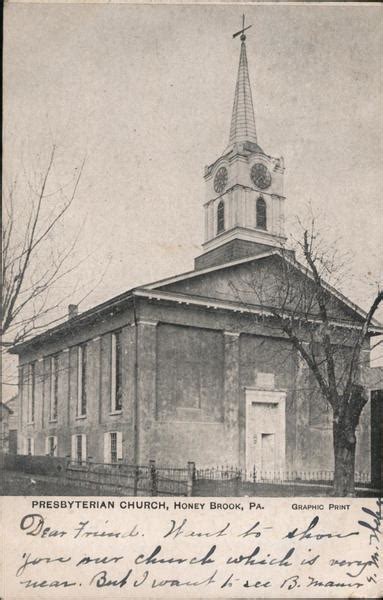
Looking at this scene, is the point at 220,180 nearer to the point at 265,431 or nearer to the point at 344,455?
the point at 265,431

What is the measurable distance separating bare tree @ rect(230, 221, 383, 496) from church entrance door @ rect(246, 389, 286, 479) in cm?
135

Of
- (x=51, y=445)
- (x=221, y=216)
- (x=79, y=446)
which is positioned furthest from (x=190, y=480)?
(x=221, y=216)

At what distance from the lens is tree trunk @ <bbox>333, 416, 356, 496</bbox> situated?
1253 centimetres

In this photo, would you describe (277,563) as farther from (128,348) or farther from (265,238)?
(265,238)

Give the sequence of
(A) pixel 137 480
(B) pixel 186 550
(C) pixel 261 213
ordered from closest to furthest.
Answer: (B) pixel 186 550
(A) pixel 137 480
(C) pixel 261 213

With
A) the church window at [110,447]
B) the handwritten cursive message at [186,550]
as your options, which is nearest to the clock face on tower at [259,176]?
the church window at [110,447]

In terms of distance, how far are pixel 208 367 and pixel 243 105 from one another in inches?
344

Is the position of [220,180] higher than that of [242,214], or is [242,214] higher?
[220,180]

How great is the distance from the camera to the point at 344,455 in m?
13.0

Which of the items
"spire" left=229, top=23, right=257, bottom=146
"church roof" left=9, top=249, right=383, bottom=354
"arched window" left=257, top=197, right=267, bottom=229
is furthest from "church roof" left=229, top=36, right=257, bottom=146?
"arched window" left=257, top=197, right=267, bottom=229

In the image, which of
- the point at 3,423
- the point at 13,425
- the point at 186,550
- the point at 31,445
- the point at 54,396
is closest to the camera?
the point at 186,550

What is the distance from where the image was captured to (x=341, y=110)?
11.6 m

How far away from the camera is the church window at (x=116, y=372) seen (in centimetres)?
1933

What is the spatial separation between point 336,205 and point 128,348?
8429mm
